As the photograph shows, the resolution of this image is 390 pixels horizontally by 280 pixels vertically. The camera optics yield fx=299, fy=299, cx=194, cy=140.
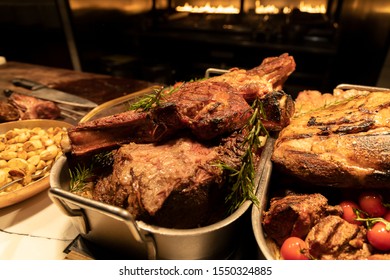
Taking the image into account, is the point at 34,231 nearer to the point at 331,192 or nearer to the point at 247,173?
the point at 247,173

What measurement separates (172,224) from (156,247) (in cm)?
9

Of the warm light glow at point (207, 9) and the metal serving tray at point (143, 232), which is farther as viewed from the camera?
the warm light glow at point (207, 9)

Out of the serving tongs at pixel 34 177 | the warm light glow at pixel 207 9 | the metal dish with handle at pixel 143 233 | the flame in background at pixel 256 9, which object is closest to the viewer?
the metal dish with handle at pixel 143 233

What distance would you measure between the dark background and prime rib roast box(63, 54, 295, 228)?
110 inches

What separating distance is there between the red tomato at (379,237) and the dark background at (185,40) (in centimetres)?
304

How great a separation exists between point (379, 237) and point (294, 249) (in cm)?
28

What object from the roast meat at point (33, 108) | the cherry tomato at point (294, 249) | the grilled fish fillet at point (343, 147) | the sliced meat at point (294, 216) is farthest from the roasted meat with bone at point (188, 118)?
the roast meat at point (33, 108)

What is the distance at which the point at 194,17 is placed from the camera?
4.55m

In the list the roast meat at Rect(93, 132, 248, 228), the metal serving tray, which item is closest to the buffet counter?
the metal serving tray

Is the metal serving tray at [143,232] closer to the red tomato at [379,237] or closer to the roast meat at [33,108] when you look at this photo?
the red tomato at [379,237]

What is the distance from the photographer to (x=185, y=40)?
430 centimetres

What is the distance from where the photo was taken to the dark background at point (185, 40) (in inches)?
145
